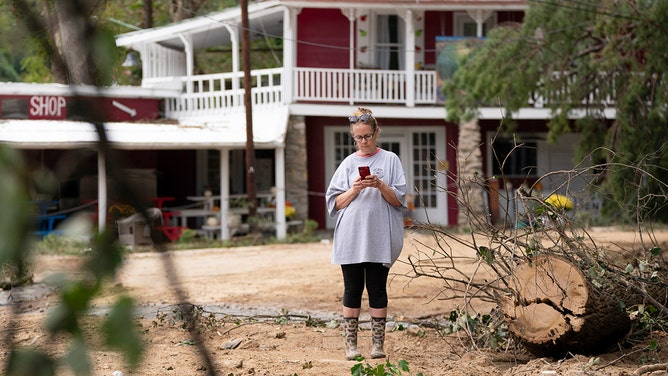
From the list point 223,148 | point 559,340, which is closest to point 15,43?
point 559,340

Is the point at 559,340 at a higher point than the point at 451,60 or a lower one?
lower

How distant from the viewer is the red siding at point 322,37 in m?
23.5

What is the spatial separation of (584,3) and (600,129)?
227 cm

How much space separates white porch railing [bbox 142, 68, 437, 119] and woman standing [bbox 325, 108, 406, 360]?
50.0 ft

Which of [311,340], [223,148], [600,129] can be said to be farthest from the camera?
[223,148]

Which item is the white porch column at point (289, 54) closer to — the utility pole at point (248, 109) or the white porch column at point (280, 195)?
the white porch column at point (280, 195)

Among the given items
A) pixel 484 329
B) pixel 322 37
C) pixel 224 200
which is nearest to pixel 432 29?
pixel 322 37

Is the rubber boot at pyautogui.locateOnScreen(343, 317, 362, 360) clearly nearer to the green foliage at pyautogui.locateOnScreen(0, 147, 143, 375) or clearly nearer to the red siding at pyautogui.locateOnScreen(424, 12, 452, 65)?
the green foliage at pyautogui.locateOnScreen(0, 147, 143, 375)

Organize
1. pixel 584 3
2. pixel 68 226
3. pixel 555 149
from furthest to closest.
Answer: pixel 555 149, pixel 584 3, pixel 68 226

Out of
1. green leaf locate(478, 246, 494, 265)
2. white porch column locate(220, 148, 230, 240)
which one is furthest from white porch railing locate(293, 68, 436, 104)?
green leaf locate(478, 246, 494, 265)

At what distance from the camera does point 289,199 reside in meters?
22.3

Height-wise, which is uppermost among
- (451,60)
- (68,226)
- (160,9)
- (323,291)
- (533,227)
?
(160,9)

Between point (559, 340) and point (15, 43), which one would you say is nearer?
A: point (15, 43)

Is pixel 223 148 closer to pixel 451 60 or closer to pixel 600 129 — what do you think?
pixel 451 60
